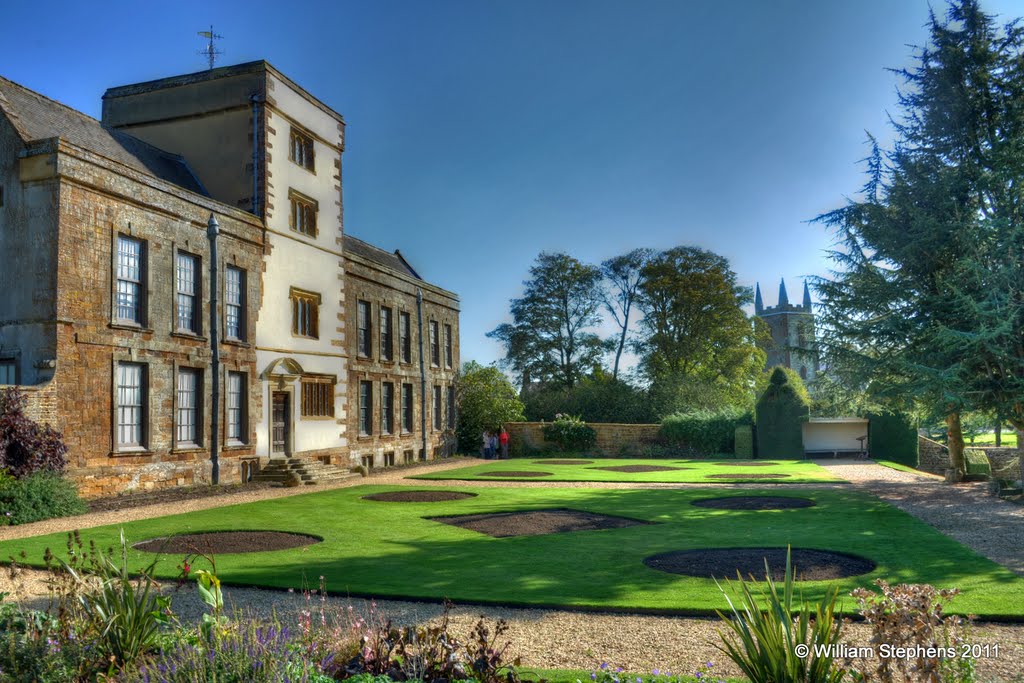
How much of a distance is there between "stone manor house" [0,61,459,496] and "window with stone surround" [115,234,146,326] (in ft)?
0.17

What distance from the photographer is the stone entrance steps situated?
74.4 ft

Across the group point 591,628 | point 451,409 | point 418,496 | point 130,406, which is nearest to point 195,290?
point 130,406

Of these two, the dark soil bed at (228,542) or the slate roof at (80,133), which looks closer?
the dark soil bed at (228,542)

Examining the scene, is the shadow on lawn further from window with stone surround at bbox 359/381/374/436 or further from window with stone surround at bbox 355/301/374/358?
window with stone surround at bbox 355/301/374/358

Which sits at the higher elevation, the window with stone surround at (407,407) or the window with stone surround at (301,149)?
the window with stone surround at (301,149)

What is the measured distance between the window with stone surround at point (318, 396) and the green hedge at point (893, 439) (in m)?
22.4

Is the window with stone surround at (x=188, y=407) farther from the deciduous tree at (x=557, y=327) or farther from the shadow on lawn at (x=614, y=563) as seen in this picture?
the deciduous tree at (x=557, y=327)

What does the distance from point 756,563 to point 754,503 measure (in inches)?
278

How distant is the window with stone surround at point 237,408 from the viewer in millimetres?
22422

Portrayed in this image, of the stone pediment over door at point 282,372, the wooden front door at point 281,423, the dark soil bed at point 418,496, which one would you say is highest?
the stone pediment over door at point 282,372

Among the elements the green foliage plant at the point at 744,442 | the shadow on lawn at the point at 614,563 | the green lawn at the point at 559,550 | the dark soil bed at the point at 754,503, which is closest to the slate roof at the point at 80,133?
the green lawn at the point at 559,550

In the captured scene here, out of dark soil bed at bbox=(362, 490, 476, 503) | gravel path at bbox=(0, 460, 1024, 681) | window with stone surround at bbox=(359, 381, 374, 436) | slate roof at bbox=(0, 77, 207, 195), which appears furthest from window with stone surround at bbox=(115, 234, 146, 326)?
window with stone surround at bbox=(359, 381, 374, 436)

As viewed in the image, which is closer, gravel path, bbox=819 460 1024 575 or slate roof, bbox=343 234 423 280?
gravel path, bbox=819 460 1024 575

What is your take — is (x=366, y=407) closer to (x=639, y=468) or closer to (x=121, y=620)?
(x=639, y=468)
